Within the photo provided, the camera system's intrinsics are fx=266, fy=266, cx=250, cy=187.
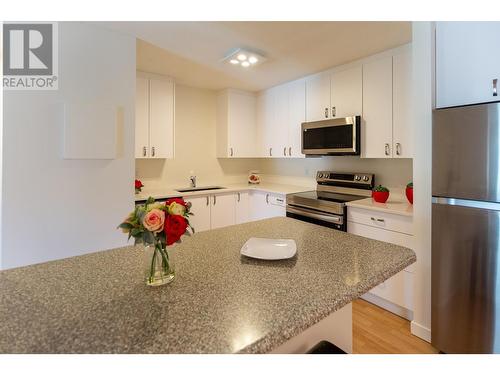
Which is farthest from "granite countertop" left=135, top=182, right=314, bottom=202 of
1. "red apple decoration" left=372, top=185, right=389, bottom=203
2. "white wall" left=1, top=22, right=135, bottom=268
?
"red apple decoration" left=372, top=185, right=389, bottom=203

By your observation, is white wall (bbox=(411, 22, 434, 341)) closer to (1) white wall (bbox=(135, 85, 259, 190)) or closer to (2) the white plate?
(2) the white plate

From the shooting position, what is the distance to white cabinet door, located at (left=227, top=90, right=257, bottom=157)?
3791 millimetres

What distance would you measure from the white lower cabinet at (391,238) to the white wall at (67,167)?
2011 mm

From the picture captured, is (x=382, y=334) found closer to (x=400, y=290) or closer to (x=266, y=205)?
(x=400, y=290)

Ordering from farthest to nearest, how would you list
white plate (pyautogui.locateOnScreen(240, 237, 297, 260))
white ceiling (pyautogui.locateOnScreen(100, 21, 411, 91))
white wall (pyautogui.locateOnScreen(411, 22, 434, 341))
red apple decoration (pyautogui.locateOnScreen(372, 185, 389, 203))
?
1. red apple decoration (pyautogui.locateOnScreen(372, 185, 389, 203))
2. white ceiling (pyautogui.locateOnScreen(100, 21, 411, 91))
3. white wall (pyautogui.locateOnScreen(411, 22, 434, 341))
4. white plate (pyautogui.locateOnScreen(240, 237, 297, 260))

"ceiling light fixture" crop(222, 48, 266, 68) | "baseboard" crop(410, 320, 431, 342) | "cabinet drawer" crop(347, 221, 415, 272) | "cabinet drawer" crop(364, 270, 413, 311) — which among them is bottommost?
"baseboard" crop(410, 320, 431, 342)

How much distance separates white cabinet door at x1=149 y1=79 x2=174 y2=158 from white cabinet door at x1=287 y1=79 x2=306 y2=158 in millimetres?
1473

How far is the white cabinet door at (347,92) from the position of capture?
266 centimetres

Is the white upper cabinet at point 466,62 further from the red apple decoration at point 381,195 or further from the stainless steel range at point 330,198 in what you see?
the stainless steel range at point 330,198

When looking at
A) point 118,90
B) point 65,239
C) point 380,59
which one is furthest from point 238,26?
point 65,239

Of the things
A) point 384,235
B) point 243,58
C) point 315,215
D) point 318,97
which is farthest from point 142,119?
point 384,235

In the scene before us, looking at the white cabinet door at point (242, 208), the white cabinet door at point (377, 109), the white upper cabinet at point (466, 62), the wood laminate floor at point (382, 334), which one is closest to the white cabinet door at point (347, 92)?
the white cabinet door at point (377, 109)
